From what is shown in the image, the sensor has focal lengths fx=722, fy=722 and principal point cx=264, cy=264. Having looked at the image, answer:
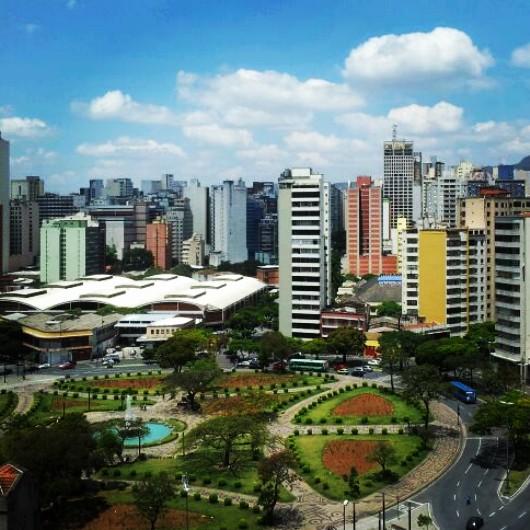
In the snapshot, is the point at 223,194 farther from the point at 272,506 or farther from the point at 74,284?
the point at 272,506

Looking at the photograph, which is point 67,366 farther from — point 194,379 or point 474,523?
point 474,523

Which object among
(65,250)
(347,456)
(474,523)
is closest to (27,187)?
(65,250)

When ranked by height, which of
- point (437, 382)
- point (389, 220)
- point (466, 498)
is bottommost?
point (466, 498)

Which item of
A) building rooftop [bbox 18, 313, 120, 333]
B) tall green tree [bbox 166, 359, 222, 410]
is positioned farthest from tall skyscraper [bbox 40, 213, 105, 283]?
tall green tree [bbox 166, 359, 222, 410]

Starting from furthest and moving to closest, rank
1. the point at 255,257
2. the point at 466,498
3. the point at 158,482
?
1. the point at 255,257
2. the point at 466,498
3. the point at 158,482

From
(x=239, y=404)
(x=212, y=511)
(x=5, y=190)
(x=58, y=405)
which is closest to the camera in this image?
(x=212, y=511)

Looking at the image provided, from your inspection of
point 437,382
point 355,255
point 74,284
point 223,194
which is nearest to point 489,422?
point 437,382
